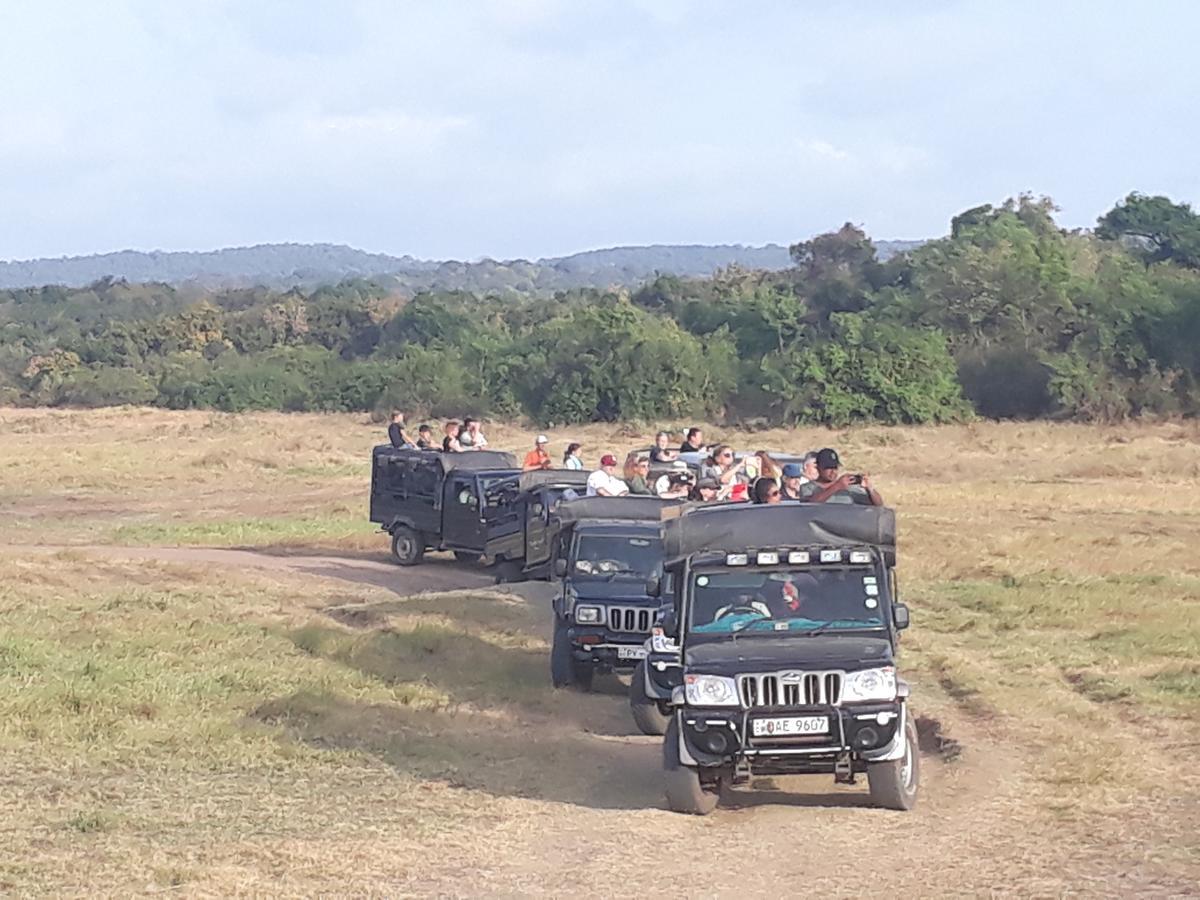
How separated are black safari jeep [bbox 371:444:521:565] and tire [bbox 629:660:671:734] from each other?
987 cm

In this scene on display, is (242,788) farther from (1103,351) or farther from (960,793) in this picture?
(1103,351)

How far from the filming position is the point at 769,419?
5781cm

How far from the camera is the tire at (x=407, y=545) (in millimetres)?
25625

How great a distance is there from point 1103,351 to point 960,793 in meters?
47.0

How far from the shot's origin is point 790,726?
33.8ft

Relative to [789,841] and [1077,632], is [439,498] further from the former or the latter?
[789,841]

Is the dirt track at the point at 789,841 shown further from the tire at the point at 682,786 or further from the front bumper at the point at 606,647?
the front bumper at the point at 606,647

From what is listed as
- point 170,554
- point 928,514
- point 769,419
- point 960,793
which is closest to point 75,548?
point 170,554

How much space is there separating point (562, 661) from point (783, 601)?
4.62 m

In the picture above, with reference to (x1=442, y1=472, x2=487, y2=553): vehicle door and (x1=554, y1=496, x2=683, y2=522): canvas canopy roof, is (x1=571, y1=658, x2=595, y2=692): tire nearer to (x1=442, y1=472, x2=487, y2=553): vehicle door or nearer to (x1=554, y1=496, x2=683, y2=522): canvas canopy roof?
(x1=554, y1=496, x2=683, y2=522): canvas canopy roof

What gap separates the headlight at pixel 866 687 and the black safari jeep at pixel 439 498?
13382 mm

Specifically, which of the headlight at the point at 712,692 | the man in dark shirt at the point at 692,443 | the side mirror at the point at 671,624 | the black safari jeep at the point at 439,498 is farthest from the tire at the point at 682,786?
the black safari jeep at the point at 439,498

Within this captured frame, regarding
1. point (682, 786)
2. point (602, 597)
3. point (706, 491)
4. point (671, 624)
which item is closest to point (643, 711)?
→ point (602, 597)

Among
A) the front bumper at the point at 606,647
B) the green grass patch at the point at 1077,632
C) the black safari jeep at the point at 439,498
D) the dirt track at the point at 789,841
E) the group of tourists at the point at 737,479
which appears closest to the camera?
the dirt track at the point at 789,841
